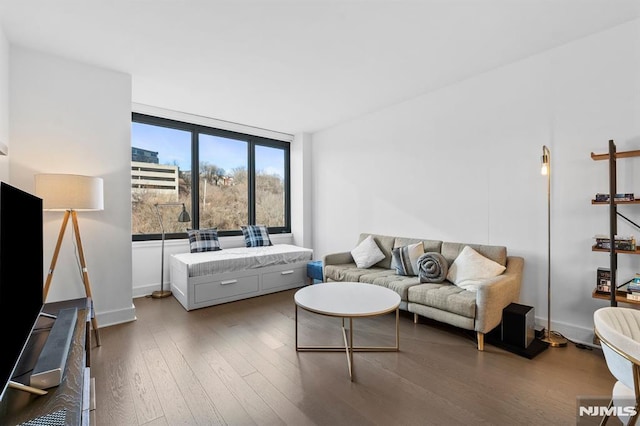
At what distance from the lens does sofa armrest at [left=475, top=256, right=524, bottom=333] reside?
2.47m

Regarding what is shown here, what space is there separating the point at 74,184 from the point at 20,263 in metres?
1.60

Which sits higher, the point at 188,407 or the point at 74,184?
the point at 74,184

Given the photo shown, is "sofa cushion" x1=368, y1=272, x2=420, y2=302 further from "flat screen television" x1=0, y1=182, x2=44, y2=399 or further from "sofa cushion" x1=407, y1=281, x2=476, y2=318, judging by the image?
"flat screen television" x1=0, y1=182, x2=44, y2=399

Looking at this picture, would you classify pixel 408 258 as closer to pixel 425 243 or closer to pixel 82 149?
pixel 425 243

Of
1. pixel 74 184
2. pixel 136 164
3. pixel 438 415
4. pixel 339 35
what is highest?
pixel 339 35

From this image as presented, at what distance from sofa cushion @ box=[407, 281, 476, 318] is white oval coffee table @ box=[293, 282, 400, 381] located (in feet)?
1.49

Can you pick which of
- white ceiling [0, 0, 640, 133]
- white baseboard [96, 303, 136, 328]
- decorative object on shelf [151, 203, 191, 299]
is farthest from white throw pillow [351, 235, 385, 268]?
white baseboard [96, 303, 136, 328]

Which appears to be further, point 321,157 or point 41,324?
point 321,157

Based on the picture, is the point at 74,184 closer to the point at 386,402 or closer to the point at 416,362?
the point at 386,402

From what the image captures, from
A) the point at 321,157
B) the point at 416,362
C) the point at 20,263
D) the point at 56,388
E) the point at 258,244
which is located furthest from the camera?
the point at 321,157

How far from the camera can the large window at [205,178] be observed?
13.9 ft

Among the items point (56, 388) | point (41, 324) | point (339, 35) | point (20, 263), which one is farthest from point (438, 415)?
point (339, 35)

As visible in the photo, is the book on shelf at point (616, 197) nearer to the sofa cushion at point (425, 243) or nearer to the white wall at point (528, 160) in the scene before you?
the white wall at point (528, 160)

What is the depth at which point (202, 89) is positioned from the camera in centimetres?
359
